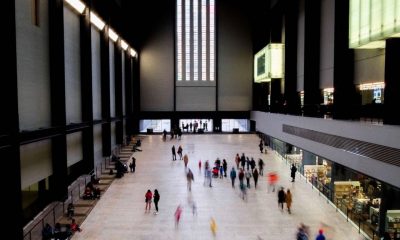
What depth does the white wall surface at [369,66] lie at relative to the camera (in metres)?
15.4

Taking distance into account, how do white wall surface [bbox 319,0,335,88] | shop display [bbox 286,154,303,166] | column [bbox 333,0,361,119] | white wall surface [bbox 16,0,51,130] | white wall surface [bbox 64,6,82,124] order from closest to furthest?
1. white wall surface [bbox 16,0,51,130]
2. column [bbox 333,0,361,119]
3. white wall surface [bbox 64,6,82,124]
4. white wall surface [bbox 319,0,335,88]
5. shop display [bbox 286,154,303,166]

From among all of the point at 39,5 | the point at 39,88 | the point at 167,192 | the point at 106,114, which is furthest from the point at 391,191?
the point at 106,114

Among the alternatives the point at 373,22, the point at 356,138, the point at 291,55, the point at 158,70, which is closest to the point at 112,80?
the point at 158,70

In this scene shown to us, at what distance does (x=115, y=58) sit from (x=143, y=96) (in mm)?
12711

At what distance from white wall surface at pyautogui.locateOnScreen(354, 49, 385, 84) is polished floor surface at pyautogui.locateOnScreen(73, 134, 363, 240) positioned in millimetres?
6395

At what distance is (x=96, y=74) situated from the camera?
84.7ft

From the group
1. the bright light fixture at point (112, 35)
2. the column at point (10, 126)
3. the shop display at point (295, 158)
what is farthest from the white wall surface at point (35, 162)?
the shop display at point (295, 158)

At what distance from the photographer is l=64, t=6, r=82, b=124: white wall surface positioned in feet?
63.2

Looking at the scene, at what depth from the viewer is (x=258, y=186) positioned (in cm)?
1916

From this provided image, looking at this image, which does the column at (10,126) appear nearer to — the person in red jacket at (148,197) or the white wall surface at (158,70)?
the person in red jacket at (148,197)

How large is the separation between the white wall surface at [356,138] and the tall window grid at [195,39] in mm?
21679

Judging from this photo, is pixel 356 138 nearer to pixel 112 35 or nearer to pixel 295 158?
pixel 295 158

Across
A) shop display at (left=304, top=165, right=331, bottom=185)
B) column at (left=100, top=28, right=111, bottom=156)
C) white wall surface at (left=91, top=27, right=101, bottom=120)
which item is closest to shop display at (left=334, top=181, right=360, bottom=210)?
shop display at (left=304, top=165, right=331, bottom=185)

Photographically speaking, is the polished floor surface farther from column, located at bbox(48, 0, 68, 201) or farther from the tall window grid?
the tall window grid
